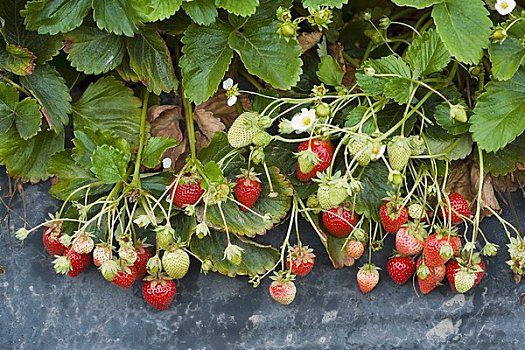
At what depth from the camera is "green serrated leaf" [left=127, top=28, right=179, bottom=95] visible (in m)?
1.42

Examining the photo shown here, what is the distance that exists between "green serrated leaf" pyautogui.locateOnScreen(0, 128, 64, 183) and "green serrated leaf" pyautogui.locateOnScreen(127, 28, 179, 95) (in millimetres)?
175

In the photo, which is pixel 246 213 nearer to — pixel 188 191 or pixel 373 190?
pixel 188 191

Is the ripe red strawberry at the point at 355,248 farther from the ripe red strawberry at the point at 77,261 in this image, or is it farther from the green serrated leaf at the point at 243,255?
the ripe red strawberry at the point at 77,261

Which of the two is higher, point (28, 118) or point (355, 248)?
point (28, 118)

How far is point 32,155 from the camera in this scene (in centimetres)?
145

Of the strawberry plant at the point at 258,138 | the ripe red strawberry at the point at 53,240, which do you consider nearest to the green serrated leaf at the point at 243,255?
the strawberry plant at the point at 258,138

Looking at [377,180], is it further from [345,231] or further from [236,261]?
[236,261]

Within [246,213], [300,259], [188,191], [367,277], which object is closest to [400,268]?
[367,277]

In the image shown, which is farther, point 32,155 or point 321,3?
point 32,155

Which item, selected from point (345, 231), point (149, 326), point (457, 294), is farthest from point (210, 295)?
point (457, 294)

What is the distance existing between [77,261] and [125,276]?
0.09 meters

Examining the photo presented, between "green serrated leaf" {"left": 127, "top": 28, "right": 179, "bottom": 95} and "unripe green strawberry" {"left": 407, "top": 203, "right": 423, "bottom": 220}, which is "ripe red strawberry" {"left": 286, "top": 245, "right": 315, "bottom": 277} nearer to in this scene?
"unripe green strawberry" {"left": 407, "top": 203, "right": 423, "bottom": 220}

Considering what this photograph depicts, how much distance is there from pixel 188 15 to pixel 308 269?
0.46 meters

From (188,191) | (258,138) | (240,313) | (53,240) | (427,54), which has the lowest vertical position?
(240,313)
